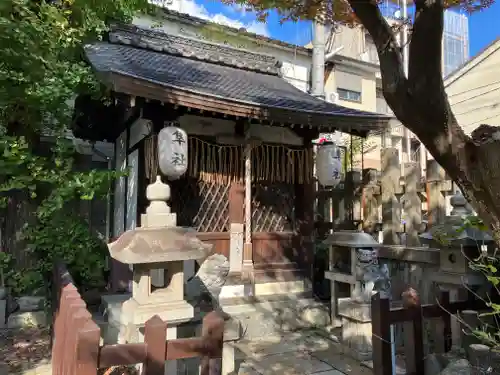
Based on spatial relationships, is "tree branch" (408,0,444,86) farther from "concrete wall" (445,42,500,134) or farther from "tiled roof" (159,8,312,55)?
"concrete wall" (445,42,500,134)

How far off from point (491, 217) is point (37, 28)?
6.25 m

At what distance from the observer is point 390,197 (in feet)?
26.0

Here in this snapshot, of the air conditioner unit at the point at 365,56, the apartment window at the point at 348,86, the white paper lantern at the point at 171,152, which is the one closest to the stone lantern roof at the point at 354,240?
the white paper lantern at the point at 171,152

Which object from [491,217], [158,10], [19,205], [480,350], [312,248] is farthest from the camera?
[158,10]

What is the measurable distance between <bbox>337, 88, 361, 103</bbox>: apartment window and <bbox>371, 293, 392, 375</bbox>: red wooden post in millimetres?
16792

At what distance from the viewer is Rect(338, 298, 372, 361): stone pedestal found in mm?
5852

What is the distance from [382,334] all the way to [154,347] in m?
2.32

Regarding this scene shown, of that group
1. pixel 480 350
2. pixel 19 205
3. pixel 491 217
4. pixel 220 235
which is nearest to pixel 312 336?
pixel 220 235

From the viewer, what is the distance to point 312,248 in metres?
8.82

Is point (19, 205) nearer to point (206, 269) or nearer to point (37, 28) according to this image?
point (37, 28)

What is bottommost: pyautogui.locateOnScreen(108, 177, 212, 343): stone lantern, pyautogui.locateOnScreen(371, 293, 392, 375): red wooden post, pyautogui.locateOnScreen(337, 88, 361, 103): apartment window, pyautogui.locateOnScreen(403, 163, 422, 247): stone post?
pyautogui.locateOnScreen(371, 293, 392, 375): red wooden post

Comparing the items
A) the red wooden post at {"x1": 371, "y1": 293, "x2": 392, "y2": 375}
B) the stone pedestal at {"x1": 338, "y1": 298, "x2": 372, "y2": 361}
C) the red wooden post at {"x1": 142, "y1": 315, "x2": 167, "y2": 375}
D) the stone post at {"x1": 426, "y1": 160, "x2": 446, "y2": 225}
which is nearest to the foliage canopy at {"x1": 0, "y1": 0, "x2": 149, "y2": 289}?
the red wooden post at {"x1": 142, "y1": 315, "x2": 167, "y2": 375}

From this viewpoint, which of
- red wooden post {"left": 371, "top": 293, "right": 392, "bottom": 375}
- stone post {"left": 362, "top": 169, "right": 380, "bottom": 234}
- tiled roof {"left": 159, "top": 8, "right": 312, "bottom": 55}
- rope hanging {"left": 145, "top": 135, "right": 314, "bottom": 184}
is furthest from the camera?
tiled roof {"left": 159, "top": 8, "right": 312, "bottom": 55}

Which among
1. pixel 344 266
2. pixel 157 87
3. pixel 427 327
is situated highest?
pixel 157 87
